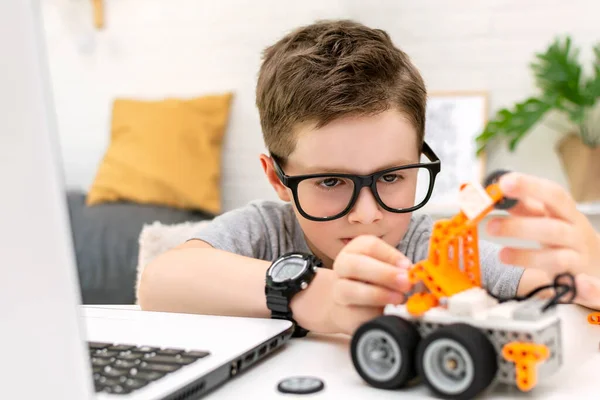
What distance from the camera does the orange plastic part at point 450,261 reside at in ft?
1.58

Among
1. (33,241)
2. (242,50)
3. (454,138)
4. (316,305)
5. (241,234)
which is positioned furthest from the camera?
(242,50)

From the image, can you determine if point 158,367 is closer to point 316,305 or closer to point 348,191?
point 316,305

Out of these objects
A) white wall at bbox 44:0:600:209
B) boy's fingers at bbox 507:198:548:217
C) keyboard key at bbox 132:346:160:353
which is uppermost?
white wall at bbox 44:0:600:209

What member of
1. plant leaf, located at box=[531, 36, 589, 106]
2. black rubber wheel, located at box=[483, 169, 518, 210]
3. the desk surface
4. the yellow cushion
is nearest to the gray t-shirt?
the desk surface

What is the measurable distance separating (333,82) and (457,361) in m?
0.53

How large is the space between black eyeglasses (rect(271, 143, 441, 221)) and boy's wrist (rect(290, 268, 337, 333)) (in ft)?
0.50

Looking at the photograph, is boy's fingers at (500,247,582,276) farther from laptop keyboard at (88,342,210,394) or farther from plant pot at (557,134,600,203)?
plant pot at (557,134,600,203)

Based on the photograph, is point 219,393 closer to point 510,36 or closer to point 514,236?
point 514,236

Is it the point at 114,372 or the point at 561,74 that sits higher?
the point at 561,74

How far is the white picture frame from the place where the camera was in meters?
2.36

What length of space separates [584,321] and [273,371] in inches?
14.7

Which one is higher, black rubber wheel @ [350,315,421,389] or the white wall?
the white wall

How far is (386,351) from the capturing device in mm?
482

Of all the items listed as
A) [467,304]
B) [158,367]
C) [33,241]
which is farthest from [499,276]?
[33,241]
